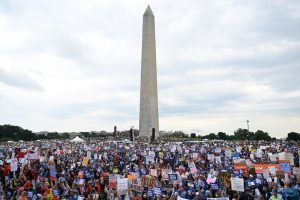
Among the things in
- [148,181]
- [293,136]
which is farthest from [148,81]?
[148,181]

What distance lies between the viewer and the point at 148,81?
6288 centimetres

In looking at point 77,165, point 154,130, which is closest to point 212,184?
point 77,165

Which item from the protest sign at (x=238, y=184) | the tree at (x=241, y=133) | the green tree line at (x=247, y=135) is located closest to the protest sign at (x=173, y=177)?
the protest sign at (x=238, y=184)

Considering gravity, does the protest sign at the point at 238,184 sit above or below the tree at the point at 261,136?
below

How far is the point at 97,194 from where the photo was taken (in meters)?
16.1

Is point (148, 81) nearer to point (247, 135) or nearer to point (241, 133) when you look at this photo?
point (247, 135)

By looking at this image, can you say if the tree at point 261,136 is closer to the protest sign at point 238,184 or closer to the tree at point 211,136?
the tree at point 211,136

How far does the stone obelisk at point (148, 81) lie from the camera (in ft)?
201

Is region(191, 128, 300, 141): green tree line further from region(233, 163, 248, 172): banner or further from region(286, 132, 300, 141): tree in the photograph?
region(233, 163, 248, 172): banner

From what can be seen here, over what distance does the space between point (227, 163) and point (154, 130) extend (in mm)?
37163

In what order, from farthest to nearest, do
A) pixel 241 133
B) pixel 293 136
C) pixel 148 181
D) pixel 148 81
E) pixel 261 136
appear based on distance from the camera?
pixel 241 133 → pixel 261 136 → pixel 293 136 → pixel 148 81 → pixel 148 181

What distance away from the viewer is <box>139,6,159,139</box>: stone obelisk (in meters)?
61.4

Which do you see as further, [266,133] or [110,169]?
[266,133]

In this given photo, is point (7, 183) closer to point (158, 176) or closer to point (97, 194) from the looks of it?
point (97, 194)
